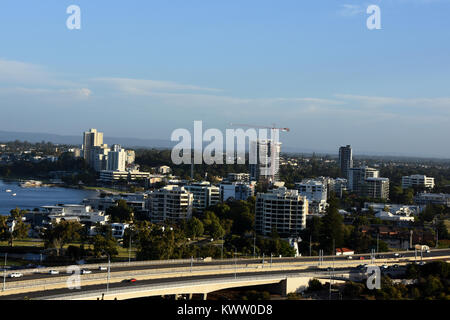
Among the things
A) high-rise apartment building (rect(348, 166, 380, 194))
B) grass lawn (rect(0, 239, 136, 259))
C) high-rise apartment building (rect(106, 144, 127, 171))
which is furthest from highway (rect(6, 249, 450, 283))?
high-rise apartment building (rect(106, 144, 127, 171))

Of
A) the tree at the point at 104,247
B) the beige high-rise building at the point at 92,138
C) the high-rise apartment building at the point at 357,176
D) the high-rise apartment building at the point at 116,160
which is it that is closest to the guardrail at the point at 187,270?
the tree at the point at 104,247

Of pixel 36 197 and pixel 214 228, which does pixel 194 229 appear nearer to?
pixel 214 228

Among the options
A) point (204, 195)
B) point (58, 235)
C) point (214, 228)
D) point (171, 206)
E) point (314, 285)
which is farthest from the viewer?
point (204, 195)

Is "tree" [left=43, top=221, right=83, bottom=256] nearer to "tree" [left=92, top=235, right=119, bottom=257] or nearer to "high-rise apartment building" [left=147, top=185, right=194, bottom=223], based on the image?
"tree" [left=92, top=235, right=119, bottom=257]

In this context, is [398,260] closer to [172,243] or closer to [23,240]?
[172,243]

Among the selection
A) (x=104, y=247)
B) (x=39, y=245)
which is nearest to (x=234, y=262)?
(x=104, y=247)

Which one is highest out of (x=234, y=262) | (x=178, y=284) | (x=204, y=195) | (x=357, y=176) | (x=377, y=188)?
(x=357, y=176)
